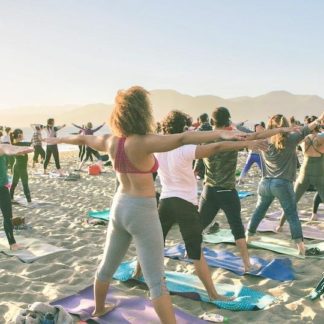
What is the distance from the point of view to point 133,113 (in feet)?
10.5

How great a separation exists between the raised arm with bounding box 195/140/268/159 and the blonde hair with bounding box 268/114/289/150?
198 centimetres

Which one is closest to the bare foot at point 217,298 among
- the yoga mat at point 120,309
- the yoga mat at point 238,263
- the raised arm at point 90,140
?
the yoga mat at point 120,309

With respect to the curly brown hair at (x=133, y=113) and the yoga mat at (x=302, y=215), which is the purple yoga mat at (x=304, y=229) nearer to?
the yoga mat at (x=302, y=215)

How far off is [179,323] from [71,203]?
7.06 metres

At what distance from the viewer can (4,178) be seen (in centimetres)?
602

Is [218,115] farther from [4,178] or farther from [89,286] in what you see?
[4,178]

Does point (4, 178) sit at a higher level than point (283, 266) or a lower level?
higher

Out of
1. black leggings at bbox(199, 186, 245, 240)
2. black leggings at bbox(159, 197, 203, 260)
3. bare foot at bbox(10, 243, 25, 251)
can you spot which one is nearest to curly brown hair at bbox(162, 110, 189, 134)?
black leggings at bbox(159, 197, 203, 260)

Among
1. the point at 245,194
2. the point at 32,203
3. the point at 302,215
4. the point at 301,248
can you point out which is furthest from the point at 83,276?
the point at 245,194

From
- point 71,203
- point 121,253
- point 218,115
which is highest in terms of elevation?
point 218,115

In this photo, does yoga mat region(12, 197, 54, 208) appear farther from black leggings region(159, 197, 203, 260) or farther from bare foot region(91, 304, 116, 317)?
black leggings region(159, 197, 203, 260)

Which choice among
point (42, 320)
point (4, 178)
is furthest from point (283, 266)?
point (4, 178)

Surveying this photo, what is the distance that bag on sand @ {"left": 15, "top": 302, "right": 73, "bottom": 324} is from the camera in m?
3.52

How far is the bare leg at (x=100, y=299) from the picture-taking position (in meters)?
3.76
